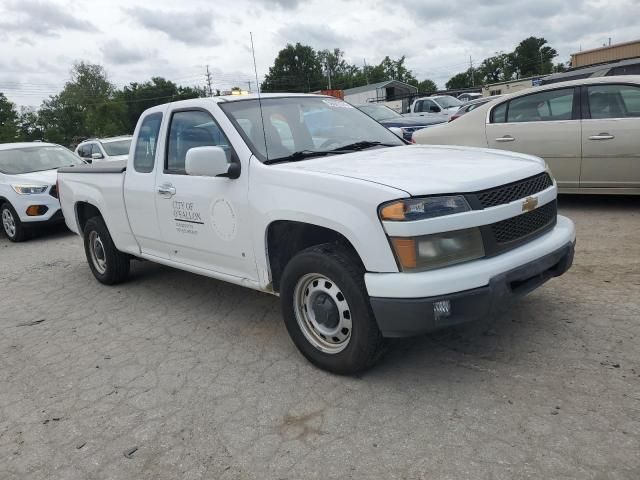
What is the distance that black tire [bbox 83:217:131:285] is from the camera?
18.9ft

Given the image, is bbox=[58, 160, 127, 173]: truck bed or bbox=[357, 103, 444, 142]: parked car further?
bbox=[357, 103, 444, 142]: parked car

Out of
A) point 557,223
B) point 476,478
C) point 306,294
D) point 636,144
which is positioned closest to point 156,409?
point 306,294

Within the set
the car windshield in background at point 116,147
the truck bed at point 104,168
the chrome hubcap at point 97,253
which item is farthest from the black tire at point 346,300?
the car windshield in background at point 116,147

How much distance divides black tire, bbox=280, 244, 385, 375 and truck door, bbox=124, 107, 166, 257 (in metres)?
1.78

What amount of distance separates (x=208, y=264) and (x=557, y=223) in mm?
2569

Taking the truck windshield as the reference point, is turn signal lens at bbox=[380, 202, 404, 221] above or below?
below

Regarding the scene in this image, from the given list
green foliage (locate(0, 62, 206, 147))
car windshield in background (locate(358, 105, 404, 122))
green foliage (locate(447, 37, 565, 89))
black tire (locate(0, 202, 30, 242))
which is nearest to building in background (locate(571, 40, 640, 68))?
car windshield in background (locate(358, 105, 404, 122))

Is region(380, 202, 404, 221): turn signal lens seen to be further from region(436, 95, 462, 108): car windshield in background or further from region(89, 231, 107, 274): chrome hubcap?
region(436, 95, 462, 108): car windshield in background

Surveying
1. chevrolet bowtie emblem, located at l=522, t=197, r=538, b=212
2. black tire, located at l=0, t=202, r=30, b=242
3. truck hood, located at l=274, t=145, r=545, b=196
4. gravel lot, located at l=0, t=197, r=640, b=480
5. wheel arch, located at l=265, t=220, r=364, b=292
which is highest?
truck hood, located at l=274, t=145, r=545, b=196

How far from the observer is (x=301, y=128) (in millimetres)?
4281

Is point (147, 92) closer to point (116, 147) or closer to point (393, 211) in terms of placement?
point (116, 147)

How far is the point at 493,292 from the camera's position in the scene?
2945mm

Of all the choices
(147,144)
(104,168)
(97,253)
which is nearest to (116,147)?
(97,253)

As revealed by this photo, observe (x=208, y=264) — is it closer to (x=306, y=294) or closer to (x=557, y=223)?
(x=306, y=294)
